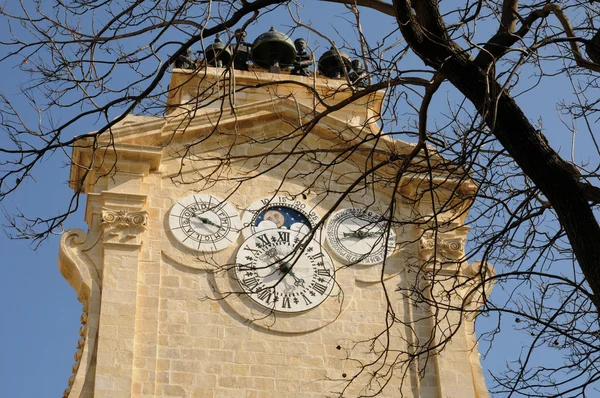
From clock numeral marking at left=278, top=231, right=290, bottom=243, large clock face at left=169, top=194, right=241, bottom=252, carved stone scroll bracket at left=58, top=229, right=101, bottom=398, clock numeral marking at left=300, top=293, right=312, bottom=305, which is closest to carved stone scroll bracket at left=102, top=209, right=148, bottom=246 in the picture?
carved stone scroll bracket at left=58, top=229, right=101, bottom=398

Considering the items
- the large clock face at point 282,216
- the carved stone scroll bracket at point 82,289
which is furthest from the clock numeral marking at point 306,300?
the carved stone scroll bracket at point 82,289

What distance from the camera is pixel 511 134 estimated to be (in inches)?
401

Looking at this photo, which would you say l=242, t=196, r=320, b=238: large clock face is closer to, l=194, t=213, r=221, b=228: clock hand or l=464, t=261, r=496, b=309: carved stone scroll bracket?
l=194, t=213, r=221, b=228: clock hand

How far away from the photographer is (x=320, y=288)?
64.2 feet

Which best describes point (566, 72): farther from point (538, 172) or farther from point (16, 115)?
point (16, 115)

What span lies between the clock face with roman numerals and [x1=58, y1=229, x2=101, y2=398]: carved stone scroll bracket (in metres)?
2.05

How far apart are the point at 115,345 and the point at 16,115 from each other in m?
6.89

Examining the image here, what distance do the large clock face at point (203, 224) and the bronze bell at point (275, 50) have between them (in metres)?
4.20

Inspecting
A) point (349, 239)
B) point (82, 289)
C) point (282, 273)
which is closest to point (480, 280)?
point (282, 273)

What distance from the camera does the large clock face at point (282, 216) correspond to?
65.6 ft

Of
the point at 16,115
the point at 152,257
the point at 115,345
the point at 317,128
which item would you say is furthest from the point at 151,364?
the point at 16,115

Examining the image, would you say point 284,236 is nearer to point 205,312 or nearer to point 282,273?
point 282,273

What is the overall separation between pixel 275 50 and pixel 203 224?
4788 millimetres

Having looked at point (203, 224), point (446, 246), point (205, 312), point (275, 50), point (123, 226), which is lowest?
point (205, 312)
